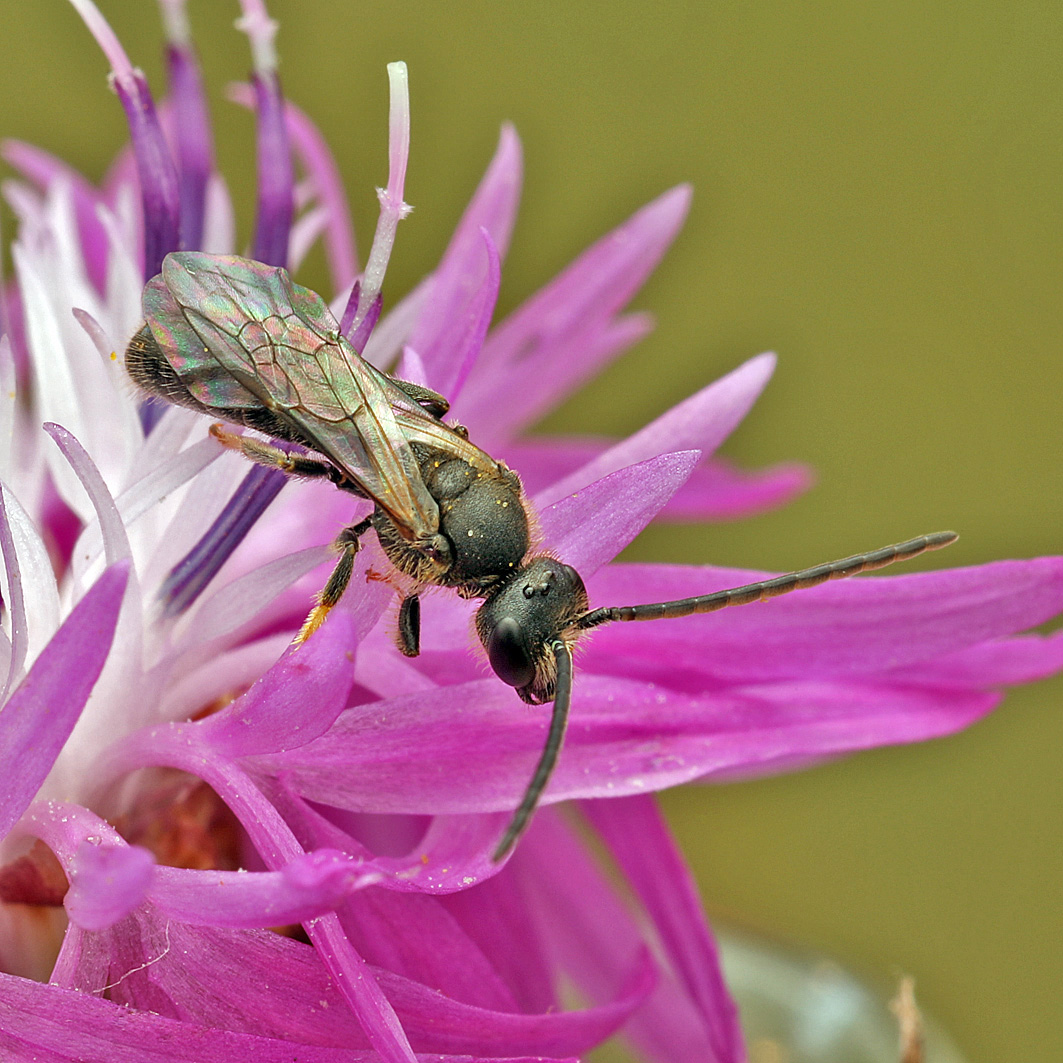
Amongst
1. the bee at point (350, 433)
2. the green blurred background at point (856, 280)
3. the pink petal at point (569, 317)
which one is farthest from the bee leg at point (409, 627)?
the green blurred background at point (856, 280)

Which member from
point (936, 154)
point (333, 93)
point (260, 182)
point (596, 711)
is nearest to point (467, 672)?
point (596, 711)

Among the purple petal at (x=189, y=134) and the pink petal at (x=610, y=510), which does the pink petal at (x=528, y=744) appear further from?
the purple petal at (x=189, y=134)

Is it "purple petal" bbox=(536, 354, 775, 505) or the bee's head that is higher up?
"purple petal" bbox=(536, 354, 775, 505)

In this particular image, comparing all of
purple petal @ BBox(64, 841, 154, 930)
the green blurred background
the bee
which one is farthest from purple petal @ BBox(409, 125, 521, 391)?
the green blurred background

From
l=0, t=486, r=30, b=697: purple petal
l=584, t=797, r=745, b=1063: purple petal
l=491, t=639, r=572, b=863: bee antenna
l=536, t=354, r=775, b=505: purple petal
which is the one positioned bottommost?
l=584, t=797, r=745, b=1063: purple petal

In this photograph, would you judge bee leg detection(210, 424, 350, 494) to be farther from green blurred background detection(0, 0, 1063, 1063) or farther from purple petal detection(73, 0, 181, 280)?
green blurred background detection(0, 0, 1063, 1063)

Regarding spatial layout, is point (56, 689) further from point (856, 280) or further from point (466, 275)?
point (856, 280)
